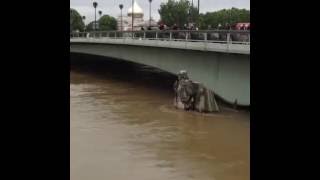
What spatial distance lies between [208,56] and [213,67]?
0.65m

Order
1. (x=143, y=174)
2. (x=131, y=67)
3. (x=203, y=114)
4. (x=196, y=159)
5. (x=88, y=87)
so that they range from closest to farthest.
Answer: (x=143, y=174) → (x=196, y=159) → (x=203, y=114) → (x=88, y=87) → (x=131, y=67)

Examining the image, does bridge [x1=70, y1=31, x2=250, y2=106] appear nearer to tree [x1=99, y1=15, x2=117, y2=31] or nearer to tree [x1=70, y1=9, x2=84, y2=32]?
tree [x1=70, y1=9, x2=84, y2=32]

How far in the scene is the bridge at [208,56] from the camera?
22.7 meters

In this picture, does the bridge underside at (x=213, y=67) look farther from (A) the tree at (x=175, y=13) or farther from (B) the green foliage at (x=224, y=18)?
(A) the tree at (x=175, y=13)

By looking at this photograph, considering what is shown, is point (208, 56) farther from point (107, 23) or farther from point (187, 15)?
point (107, 23)

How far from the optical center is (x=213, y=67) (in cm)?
2491

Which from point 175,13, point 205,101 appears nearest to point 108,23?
point 175,13

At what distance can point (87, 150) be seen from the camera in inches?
661

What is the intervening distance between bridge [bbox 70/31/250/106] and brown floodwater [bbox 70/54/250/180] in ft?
4.37

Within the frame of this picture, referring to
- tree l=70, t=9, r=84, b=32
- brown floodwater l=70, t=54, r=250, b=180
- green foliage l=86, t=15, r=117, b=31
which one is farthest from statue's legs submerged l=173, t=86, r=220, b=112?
tree l=70, t=9, r=84, b=32
